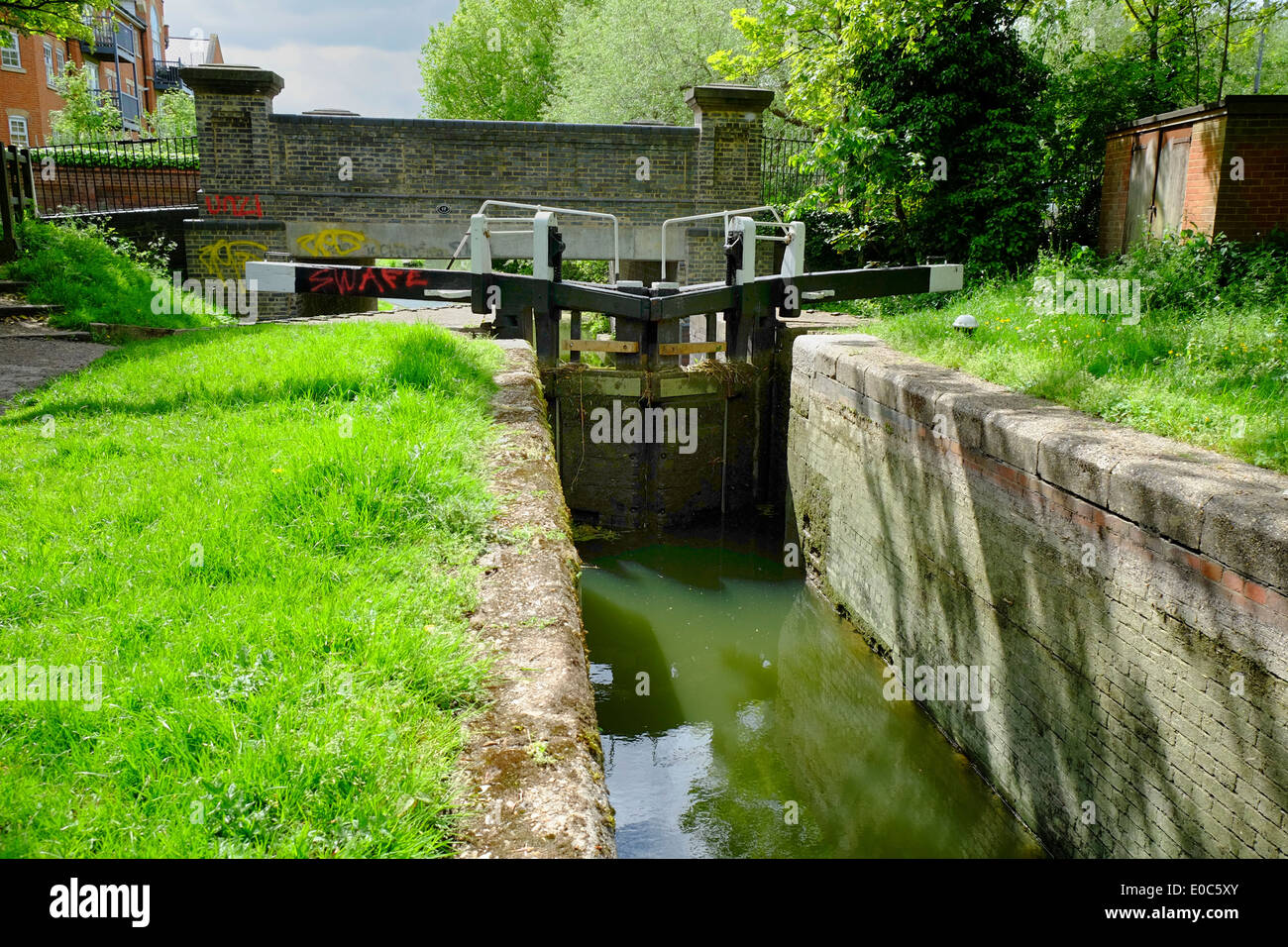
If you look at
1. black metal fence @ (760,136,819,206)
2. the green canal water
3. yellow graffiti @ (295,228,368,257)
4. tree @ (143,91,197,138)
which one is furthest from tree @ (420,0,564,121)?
the green canal water

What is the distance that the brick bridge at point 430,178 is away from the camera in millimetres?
14148

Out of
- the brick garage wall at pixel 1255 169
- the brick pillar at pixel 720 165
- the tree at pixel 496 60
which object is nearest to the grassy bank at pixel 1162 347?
the brick garage wall at pixel 1255 169

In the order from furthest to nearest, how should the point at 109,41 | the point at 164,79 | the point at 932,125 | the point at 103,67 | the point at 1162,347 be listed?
the point at 164,79 < the point at 103,67 < the point at 109,41 < the point at 932,125 < the point at 1162,347

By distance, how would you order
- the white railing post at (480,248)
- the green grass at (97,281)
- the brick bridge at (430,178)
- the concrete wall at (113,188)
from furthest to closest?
the concrete wall at (113,188), the brick bridge at (430,178), the green grass at (97,281), the white railing post at (480,248)

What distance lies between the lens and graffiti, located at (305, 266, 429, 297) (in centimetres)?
885

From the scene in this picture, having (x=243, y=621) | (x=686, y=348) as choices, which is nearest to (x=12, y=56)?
(x=686, y=348)

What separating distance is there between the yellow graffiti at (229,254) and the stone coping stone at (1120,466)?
10.8 meters

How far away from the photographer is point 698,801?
19.8ft

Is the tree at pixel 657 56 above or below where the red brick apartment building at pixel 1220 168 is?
above

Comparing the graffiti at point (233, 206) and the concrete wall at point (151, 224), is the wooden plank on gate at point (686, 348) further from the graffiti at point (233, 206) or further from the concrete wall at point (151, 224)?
the concrete wall at point (151, 224)

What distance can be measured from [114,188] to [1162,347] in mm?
18676

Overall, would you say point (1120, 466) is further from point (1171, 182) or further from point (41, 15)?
point (41, 15)

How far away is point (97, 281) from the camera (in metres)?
11.9
